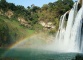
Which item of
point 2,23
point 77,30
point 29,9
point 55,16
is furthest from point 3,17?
point 77,30

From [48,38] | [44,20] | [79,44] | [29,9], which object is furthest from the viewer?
[29,9]

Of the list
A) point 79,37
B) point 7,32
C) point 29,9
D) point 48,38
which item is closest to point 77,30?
point 79,37

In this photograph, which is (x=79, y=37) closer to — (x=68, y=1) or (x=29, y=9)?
(x=68, y=1)

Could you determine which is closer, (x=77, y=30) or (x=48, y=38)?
(x=77, y=30)

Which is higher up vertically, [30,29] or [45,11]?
[45,11]

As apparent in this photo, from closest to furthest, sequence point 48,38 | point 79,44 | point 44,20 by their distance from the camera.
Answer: point 79,44 < point 48,38 < point 44,20

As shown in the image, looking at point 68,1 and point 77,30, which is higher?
point 68,1

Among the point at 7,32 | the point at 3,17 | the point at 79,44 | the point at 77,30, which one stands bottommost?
the point at 79,44

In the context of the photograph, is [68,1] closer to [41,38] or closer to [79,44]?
[41,38]

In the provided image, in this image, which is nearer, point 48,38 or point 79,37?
point 79,37
